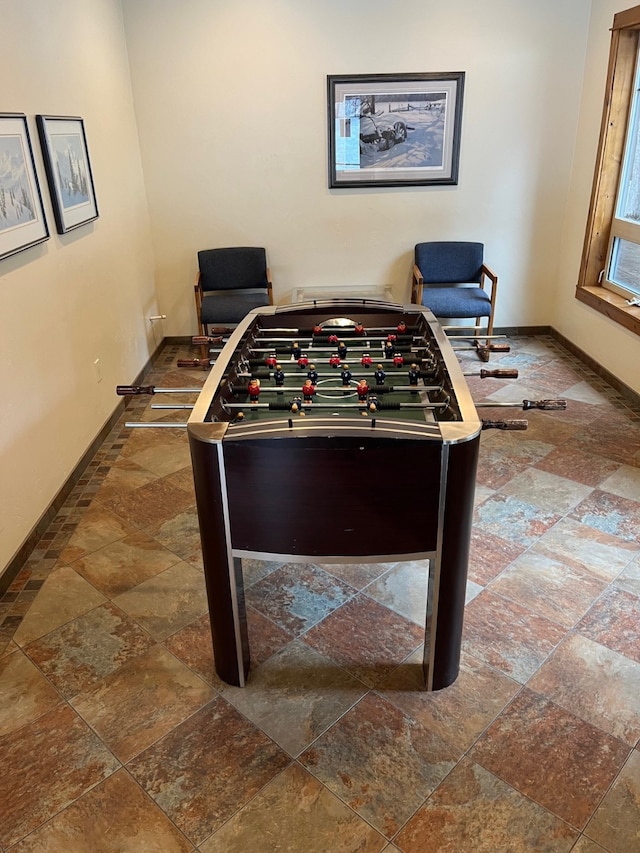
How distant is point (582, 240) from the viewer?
4.59 meters

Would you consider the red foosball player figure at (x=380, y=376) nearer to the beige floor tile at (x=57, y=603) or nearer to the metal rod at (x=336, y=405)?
the metal rod at (x=336, y=405)

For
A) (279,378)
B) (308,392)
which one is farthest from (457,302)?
(308,392)

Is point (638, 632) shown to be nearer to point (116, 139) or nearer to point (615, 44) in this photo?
point (615, 44)

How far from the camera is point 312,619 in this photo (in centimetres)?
221

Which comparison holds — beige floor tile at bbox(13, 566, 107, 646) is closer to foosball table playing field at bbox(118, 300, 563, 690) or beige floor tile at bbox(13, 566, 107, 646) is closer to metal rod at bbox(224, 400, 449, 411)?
foosball table playing field at bbox(118, 300, 563, 690)

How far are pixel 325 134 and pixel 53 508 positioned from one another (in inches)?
134

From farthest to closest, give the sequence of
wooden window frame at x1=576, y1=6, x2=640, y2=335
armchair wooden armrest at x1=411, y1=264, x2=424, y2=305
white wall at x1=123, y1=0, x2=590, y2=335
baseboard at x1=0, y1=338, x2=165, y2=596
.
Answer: armchair wooden armrest at x1=411, y1=264, x2=424, y2=305 < white wall at x1=123, y1=0, x2=590, y2=335 < wooden window frame at x1=576, y1=6, x2=640, y2=335 < baseboard at x1=0, y1=338, x2=165, y2=596

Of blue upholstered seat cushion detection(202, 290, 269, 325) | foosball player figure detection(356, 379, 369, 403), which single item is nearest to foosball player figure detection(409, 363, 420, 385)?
foosball player figure detection(356, 379, 369, 403)

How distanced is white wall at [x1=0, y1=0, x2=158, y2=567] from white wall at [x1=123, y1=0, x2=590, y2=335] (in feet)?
1.34

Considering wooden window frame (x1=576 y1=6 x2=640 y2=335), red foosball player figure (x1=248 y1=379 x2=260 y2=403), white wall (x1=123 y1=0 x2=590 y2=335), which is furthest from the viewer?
white wall (x1=123 y1=0 x2=590 y2=335)

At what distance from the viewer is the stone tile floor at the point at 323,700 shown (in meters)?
1.53

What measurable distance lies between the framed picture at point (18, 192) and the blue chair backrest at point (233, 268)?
2058 millimetres

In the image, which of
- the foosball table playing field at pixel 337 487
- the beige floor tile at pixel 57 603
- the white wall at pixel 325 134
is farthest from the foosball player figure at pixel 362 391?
the white wall at pixel 325 134

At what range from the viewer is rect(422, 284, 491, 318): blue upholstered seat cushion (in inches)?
175
